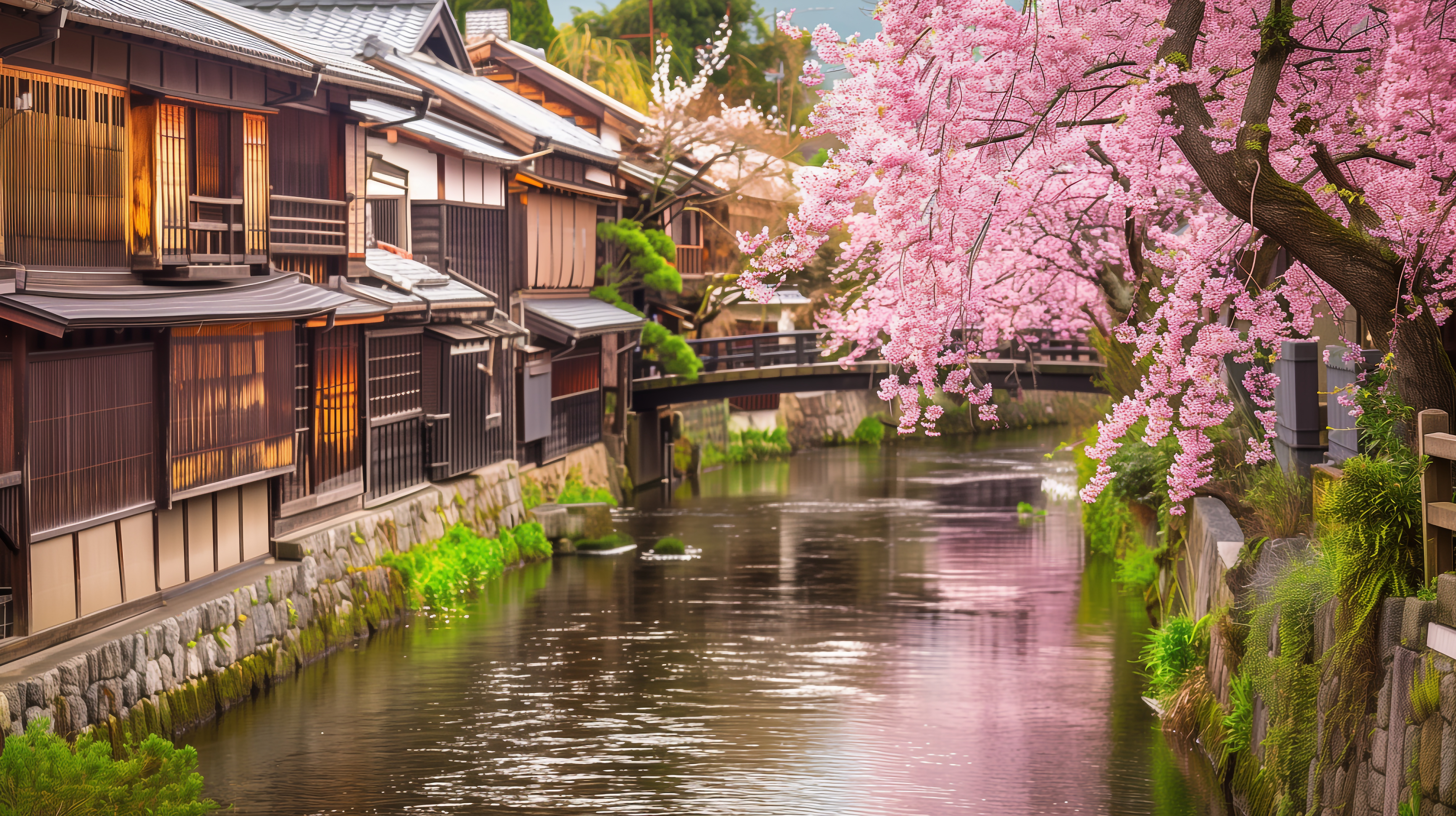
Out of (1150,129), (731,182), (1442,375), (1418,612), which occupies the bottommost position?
(1418,612)

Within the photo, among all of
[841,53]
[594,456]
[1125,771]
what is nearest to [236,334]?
[841,53]

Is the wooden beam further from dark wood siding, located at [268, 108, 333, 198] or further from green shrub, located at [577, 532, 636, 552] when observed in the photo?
green shrub, located at [577, 532, 636, 552]

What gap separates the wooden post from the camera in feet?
24.1

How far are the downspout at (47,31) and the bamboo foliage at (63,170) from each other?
95cm

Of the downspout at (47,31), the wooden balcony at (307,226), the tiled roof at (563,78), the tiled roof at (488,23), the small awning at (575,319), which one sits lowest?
the small awning at (575,319)

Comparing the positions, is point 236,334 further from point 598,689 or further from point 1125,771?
A: point 1125,771

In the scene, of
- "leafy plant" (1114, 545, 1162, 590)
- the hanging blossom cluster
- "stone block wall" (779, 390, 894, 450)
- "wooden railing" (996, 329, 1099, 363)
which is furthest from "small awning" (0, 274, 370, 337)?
"stone block wall" (779, 390, 894, 450)

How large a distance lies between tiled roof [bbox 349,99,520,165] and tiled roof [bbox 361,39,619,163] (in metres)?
0.45

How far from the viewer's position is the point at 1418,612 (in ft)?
23.6

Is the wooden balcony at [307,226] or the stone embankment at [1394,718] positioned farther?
the wooden balcony at [307,226]

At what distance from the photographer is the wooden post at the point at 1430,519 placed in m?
7.34

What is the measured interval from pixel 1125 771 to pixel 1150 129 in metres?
5.98

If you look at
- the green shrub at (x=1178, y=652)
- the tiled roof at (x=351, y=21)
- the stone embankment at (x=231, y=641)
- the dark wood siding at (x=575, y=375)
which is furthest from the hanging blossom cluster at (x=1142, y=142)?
the dark wood siding at (x=575, y=375)

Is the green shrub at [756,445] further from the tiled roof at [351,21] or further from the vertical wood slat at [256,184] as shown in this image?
the vertical wood slat at [256,184]
